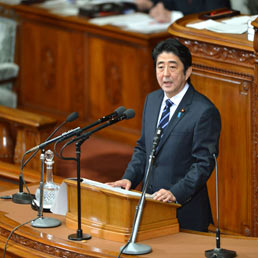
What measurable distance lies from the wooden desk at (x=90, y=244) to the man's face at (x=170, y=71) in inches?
31.4

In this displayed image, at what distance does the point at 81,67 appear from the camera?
346 inches

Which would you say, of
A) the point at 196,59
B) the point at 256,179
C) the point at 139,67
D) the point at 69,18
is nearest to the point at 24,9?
the point at 69,18

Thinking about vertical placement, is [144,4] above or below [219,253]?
above

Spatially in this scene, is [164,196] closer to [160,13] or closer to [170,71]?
[170,71]

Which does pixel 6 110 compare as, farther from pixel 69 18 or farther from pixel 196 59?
pixel 69 18

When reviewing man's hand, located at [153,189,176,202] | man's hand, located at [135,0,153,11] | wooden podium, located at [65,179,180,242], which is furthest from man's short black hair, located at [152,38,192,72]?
man's hand, located at [135,0,153,11]

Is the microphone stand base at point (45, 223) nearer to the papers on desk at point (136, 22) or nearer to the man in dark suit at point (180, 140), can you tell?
the man in dark suit at point (180, 140)

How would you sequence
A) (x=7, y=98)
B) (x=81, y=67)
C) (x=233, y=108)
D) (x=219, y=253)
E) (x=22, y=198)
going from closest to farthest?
(x=219, y=253) < (x=22, y=198) < (x=233, y=108) < (x=7, y=98) < (x=81, y=67)

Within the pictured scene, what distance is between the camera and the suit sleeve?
Answer: 436 centimetres

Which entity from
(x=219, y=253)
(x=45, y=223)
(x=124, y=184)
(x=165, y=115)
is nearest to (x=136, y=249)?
(x=219, y=253)

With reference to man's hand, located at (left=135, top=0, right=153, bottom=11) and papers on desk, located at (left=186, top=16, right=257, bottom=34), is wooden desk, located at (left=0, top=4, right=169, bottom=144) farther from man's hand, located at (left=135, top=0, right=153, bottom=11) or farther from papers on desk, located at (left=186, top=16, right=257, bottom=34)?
papers on desk, located at (left=186, top=16, right=257, bottom=34)

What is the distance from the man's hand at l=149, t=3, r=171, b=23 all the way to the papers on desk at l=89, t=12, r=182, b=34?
0.17ft

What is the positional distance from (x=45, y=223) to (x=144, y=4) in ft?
16.2

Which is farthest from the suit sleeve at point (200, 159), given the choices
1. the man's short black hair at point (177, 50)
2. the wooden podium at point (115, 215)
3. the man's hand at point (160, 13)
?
the man's hand at point (160, 13)
